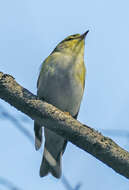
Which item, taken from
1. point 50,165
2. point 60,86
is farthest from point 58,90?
point 50,165

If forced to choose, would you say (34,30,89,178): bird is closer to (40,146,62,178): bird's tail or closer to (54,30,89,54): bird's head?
(40,146,62,178): bird's tail

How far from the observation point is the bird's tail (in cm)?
528

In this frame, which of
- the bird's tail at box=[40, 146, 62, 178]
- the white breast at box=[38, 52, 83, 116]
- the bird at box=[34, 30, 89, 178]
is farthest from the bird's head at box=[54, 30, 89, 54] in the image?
the bird's tail at box=[40, 146, 62, 178]

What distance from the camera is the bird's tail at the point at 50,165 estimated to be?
528cm

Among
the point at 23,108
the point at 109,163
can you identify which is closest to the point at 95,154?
the point at 109,163

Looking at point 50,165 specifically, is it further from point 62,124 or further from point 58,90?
point 62,124

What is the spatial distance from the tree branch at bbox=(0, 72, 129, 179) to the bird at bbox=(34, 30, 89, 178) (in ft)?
6.80

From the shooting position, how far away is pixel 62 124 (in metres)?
3.14

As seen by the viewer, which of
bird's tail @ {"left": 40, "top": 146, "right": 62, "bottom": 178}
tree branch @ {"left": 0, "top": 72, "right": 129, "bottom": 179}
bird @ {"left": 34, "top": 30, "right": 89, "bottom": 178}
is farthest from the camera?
bird @ {"left": 34, "top": 30, "right": 89, "bottom": 178}

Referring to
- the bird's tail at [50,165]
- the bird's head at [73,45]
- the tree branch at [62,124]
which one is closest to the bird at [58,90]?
the bird's tail at [50,165]

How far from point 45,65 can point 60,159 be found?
163 centimetres

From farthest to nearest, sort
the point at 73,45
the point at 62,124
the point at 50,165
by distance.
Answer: the point at 73,45 → the point at 50,165 → the point at 62,124

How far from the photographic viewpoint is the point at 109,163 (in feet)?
9.57

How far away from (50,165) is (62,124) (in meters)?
2.55
